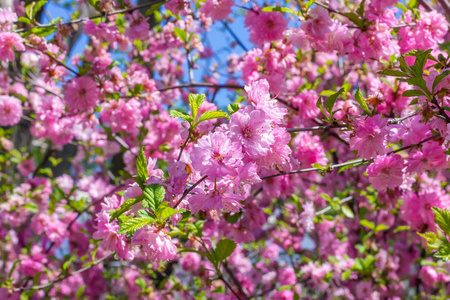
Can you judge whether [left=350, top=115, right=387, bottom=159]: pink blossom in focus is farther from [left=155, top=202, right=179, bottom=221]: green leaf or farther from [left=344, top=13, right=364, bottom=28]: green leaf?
[left=344, top=13, right=364, bottom=28]: green leaf

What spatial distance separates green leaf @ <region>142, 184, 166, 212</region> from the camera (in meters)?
0.97

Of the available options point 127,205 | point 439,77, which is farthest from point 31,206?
point 439,77

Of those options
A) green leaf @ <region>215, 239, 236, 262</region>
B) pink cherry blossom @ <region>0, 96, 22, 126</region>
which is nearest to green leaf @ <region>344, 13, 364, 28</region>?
green leaf @ <region>215, 239, 236, 262</region>

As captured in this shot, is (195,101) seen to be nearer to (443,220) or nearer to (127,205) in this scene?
(127,205)

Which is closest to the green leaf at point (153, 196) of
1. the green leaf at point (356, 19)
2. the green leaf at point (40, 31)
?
the green leaf at point (356, 19)

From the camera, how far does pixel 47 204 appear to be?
10.4ft

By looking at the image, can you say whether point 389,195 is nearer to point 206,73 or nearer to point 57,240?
point 57,240

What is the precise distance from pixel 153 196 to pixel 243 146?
275mm

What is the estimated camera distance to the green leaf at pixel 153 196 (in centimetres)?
97

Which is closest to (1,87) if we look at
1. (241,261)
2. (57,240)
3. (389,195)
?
(57,240)

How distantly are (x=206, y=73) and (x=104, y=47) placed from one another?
2.87 m

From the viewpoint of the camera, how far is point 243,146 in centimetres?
103

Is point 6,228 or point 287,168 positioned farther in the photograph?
point 6,228

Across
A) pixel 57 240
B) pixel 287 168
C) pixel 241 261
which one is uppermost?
pixel 287 168
